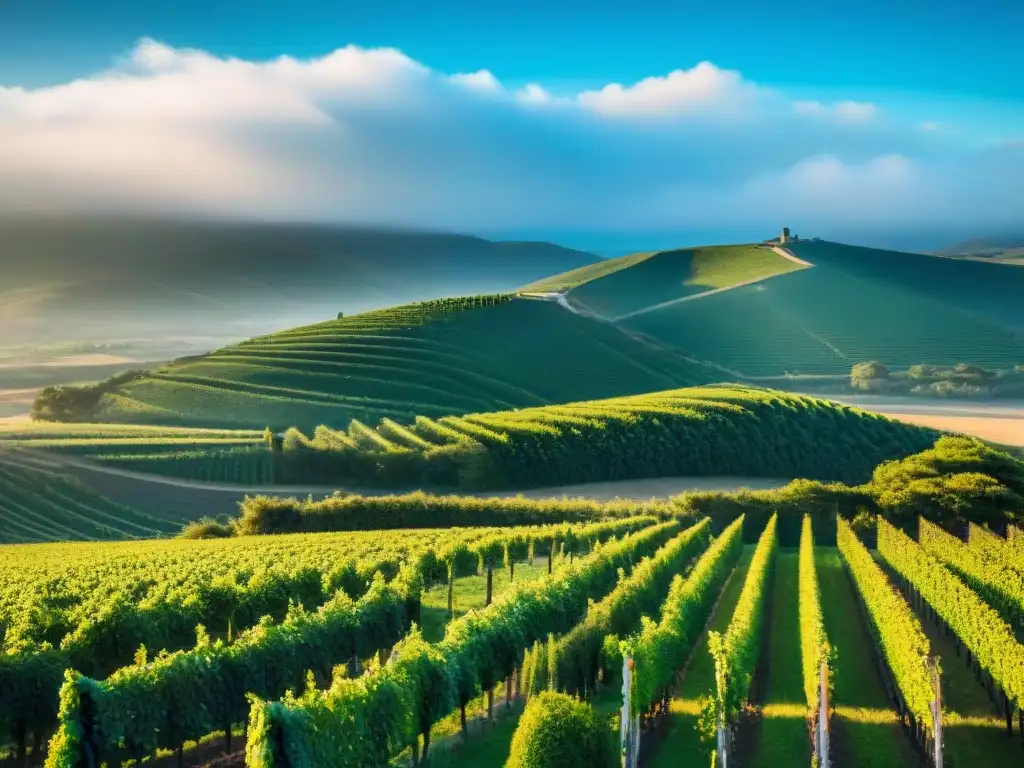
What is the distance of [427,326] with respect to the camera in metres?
106

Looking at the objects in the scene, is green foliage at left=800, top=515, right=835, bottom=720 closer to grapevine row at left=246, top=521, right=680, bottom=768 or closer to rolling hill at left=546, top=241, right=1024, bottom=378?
grapevine row at left=246, top=521, right=680, bottom=768

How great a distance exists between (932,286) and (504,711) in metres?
155

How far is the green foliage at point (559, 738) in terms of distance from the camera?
557 inches

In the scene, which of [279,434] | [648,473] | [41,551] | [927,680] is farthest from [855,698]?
[279,434]

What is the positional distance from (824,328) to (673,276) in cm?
3282

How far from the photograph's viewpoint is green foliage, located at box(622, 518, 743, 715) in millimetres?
17797

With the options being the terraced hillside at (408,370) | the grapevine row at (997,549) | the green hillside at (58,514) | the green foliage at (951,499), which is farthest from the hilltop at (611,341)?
the grapevine row at (997,549)

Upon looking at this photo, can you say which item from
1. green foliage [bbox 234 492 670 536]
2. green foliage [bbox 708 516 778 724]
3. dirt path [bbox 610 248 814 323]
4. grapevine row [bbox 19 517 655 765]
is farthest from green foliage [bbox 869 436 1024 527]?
dirt path [bbox 610 248 814 323]

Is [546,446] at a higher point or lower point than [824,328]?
lower

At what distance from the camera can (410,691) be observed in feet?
53.4

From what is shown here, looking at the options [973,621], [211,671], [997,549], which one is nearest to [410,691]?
[211,671]

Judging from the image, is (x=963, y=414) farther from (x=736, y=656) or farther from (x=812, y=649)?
(x=736, y=656)

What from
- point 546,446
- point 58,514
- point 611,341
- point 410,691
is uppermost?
point 611,341

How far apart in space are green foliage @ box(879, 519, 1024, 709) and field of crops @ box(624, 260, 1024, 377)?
9795 centimetres
